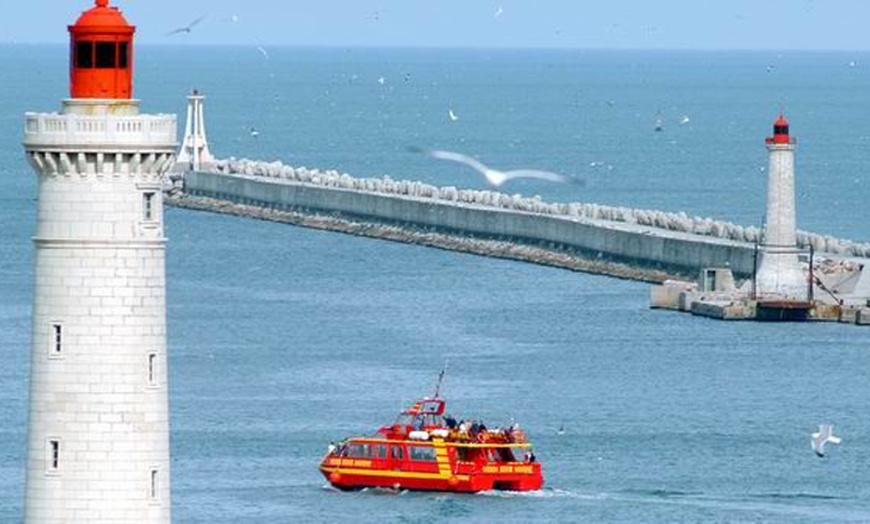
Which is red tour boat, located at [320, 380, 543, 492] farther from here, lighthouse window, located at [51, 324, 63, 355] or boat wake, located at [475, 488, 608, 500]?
lighthouse window, located at [51, 324, 63, 355]

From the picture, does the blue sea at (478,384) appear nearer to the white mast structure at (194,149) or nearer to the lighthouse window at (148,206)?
the lighthouse window at (148,206)

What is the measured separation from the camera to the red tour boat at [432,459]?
5153cm

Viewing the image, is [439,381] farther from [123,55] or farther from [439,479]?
[123,55]

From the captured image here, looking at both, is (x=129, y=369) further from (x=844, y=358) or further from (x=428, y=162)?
(x=428, y=162)

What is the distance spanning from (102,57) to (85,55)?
0.39 feet

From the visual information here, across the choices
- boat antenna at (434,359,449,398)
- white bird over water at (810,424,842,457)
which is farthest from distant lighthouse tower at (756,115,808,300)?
white bird over water at (810,424,842,457)

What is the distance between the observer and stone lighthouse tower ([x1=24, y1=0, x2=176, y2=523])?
2166 cm

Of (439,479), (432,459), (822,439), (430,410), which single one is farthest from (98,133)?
(430,410)

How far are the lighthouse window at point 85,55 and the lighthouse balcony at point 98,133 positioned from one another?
0.36m

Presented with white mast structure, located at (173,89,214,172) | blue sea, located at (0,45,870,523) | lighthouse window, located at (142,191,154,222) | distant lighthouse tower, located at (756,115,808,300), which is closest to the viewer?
lighthouse window, located at (142,191,154,222)

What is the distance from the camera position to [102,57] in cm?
2170

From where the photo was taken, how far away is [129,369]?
21906 millimetres

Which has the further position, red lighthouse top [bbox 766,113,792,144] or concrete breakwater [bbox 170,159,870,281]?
concrete breakwater [bbox 170,159,870,281]

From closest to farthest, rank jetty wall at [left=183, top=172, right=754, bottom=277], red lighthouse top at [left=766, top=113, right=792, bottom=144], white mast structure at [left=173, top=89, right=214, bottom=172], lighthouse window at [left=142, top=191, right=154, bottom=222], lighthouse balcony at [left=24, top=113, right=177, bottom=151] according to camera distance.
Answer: lighthouse balcony at [left=24, top=113, right=177, bottom=151] < lighthouse window at [left=142, top=191, right=154, bottom=222] < red lighthouse top at [left=766, top=113, right=792, bottom=144] < jetty wall at [left=183, top=172, right=754, bottom=277] < white mast structure at [left=173, top=89, right=214, bottom=172]
